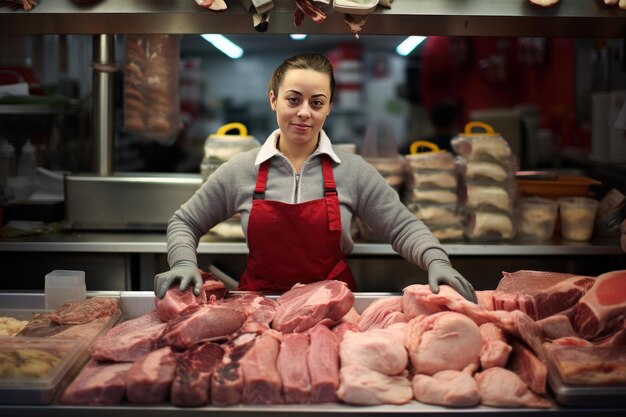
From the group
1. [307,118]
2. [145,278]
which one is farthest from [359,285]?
[307,118]

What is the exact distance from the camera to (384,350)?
2070 millimetres

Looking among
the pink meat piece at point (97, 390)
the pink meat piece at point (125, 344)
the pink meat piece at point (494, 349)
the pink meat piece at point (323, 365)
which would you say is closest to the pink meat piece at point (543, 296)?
the pink meat piece at point (494, 349)

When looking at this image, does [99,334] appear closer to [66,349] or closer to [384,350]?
[66,349]

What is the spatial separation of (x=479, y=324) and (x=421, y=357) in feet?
0.96

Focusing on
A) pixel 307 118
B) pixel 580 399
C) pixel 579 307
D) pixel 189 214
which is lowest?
pixel 580 399

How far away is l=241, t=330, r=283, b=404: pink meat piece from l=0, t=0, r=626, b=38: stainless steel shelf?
1175mm

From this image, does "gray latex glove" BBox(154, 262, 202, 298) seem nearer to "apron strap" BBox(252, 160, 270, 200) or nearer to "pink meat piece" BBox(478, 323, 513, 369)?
"apron strap" BBox(252, 160, 270, 200)

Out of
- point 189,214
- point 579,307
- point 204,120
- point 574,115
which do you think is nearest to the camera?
point 579,307

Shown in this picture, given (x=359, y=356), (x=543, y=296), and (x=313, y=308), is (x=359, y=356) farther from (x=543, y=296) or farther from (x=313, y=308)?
(x=543, y=296)

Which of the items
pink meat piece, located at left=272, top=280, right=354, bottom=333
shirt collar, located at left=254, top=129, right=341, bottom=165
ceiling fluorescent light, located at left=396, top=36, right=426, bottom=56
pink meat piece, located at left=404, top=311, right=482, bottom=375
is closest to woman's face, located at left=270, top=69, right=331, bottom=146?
shirt collar, located at left=254, top=129, right=341, bottom=165

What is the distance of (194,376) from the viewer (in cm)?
198

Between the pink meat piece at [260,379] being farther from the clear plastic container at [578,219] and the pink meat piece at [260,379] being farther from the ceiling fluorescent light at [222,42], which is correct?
the clear plastic container at [578,219]

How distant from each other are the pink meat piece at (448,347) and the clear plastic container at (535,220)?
6.23 ft

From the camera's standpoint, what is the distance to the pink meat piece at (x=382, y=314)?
2.44 m
